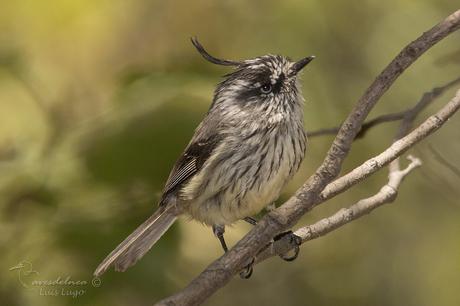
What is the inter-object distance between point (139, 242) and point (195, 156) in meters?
0.54

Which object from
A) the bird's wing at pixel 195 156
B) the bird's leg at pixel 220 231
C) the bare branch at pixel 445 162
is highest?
the bare branch at pixel 445 162

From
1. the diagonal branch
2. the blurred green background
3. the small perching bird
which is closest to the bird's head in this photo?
the small perching bird

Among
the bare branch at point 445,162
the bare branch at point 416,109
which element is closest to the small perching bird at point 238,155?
the bare branch at point 416,109

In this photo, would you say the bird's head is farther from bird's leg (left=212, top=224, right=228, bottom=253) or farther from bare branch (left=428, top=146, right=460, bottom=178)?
bare branch (left=428, top=146, right=460, bottom=178)

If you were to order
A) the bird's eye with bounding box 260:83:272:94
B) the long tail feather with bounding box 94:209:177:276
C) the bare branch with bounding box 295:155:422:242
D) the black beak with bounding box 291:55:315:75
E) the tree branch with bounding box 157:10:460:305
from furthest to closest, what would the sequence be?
the bird's eye with bounding box 260:83:272:94 → the black beak with bounding box 291:55:315:75 → the long tail feather with bounding box 94:209:177:276 → the bare branch with bounding box 295:155:422:242 → the tree branch with bounding box 157:10:460:305

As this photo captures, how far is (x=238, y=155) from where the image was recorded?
12.5 feet

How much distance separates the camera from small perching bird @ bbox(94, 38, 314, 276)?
3748mm

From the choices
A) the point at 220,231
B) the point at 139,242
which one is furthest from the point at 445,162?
the point at 139,242

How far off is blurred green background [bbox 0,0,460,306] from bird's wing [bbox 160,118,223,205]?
4.0 inches

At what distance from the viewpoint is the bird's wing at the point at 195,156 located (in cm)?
393

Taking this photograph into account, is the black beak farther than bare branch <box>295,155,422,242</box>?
Yes

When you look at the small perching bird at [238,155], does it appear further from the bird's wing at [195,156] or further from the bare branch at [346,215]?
the bare branch at [346,215]

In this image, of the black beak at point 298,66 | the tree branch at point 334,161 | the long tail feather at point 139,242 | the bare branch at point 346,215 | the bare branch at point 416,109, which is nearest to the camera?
the tree branch at point 334,161

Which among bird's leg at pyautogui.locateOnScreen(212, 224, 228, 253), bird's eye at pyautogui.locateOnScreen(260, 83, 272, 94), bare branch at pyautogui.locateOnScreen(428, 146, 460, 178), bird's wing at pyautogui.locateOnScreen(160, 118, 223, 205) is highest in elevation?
bird's eye at pyautogui.locateOnScreen(260, 83, 272, 94)
